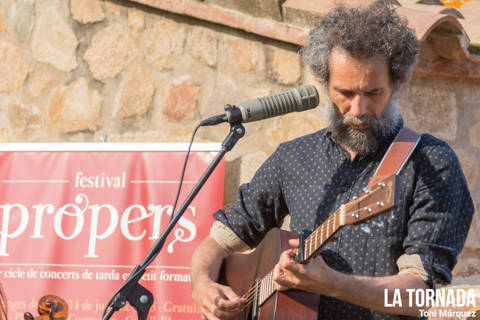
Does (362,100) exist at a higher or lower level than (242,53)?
lower

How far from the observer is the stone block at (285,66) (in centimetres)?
352

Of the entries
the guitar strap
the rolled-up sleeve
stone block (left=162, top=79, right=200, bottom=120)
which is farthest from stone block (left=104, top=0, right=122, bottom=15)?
the rolled-up sleeve

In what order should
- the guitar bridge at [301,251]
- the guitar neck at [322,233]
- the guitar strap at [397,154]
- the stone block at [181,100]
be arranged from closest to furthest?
1. the guitar neck at [322,233]
2. the guitar bridge at [301,251]
3. the guitar strap at [397,154]
4. the stone block at [181,100]

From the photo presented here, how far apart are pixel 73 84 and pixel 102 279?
118cm

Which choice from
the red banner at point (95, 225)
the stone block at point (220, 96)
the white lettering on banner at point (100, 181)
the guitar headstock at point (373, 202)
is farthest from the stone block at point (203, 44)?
the guitar headstock at point (373, 202)

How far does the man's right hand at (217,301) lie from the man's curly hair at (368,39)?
33.1 inches

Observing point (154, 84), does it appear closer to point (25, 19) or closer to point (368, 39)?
point (25, 19)

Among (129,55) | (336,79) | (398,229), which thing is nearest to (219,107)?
(129,55)

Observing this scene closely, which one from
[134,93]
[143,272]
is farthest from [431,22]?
[143,272]

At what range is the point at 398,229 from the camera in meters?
2.19

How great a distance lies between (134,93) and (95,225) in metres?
0.77

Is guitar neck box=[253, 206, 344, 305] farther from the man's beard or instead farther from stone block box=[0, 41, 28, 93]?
stone block box=[0, 41, 28, 93]

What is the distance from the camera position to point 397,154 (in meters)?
2.23

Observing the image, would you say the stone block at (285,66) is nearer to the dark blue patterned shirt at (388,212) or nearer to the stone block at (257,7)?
the stone block at (257,7)
